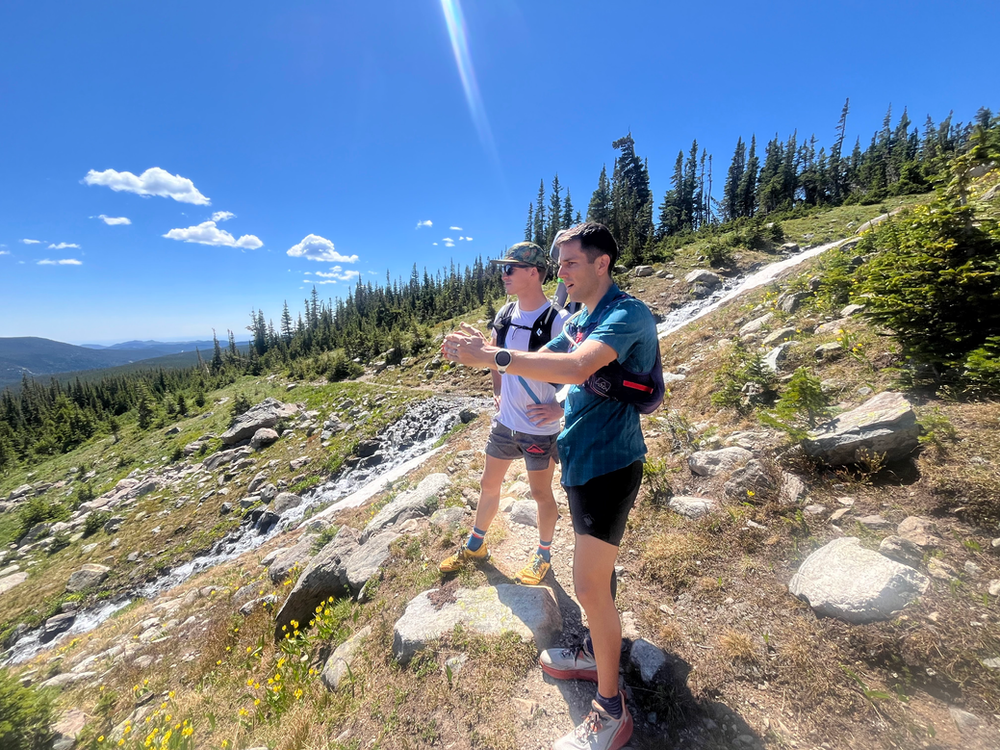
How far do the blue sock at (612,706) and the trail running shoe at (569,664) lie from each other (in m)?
0.40

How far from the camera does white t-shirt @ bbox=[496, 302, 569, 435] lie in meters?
→ 3.29

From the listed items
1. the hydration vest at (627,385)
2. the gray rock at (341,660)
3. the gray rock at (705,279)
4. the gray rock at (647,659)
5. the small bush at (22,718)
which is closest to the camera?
the hydration vest at (627,385)

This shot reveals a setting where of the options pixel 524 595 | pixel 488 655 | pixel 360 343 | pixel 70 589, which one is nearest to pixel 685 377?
pixel 524 595

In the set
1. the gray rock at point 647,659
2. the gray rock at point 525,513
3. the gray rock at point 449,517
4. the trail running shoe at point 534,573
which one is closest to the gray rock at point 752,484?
the gray rock at point 647,659

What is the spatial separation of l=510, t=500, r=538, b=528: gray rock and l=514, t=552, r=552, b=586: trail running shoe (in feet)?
4.14

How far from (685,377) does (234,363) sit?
8872cm

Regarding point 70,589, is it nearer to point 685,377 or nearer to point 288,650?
point 288,650

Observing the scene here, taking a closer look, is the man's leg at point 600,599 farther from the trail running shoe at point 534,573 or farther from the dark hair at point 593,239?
the dark hair at point 593,239

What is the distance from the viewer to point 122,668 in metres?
5.49

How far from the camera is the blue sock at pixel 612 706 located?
7.38 ft

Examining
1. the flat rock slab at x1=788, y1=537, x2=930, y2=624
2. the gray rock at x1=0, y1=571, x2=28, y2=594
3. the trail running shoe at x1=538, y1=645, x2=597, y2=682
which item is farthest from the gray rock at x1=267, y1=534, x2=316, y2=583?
the gray rock at x1=0, y1=571, x2=28, y2=594

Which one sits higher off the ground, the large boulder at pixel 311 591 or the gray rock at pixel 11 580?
the large boulder at pixel 311 591

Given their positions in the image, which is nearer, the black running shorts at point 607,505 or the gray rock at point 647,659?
the black running shorts at point 607,505

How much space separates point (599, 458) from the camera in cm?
213
